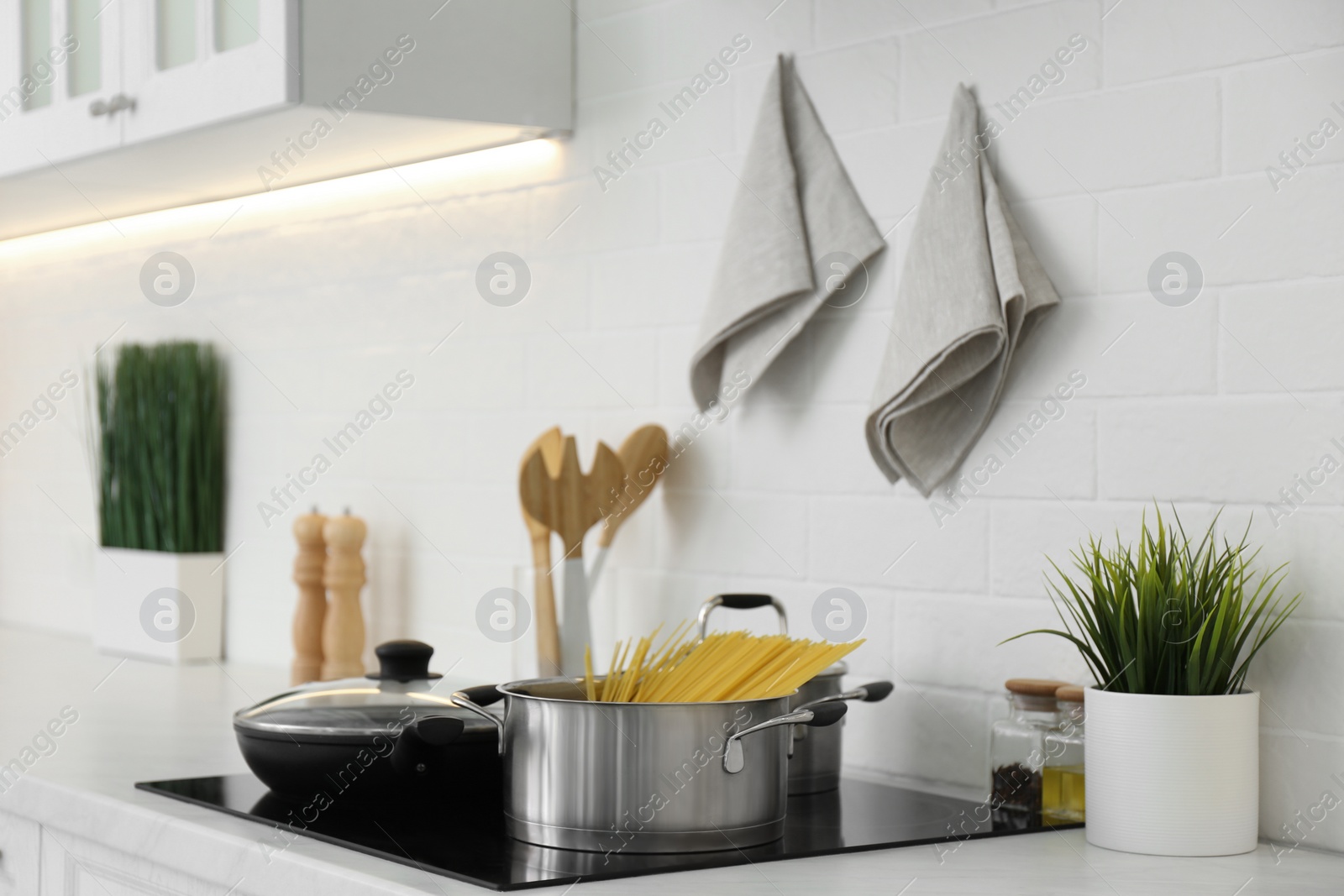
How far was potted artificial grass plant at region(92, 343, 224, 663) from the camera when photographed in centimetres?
239

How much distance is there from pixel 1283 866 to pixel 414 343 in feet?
4.41

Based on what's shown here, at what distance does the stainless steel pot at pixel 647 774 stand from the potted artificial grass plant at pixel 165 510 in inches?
53.3

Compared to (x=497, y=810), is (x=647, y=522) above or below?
above

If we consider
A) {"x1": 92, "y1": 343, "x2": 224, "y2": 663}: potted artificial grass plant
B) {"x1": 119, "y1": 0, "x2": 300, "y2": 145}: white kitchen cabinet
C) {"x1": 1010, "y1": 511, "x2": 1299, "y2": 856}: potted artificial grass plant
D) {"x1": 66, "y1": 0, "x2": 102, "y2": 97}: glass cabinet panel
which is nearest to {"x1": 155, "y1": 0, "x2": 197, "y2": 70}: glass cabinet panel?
{"x1": 119, "y1": 0, "x2": 300, "y2": 145}: white kitchen cabinet

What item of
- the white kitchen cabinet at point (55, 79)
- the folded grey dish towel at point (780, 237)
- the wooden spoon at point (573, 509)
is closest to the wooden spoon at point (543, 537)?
the wooden spoon at point (573, 509)

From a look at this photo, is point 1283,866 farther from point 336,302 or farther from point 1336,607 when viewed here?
point 336,302

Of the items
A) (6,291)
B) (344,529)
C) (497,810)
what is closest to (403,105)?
(344,529)

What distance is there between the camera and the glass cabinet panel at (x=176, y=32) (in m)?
1.78

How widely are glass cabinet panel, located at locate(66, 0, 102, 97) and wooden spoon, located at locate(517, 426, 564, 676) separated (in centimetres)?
73

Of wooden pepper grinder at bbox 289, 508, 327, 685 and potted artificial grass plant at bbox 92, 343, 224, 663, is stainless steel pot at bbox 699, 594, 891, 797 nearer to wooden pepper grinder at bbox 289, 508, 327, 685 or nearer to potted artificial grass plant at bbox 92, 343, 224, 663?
wooden pepper grinder at bbox 289, 508, 327, 685

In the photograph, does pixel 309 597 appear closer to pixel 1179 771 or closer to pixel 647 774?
pixel 647 774

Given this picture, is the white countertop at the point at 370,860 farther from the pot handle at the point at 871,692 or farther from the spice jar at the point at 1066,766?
the pot handle at the point at 871,692

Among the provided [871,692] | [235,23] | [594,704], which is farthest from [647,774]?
[235,23]

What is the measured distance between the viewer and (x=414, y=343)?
2.12 meters
